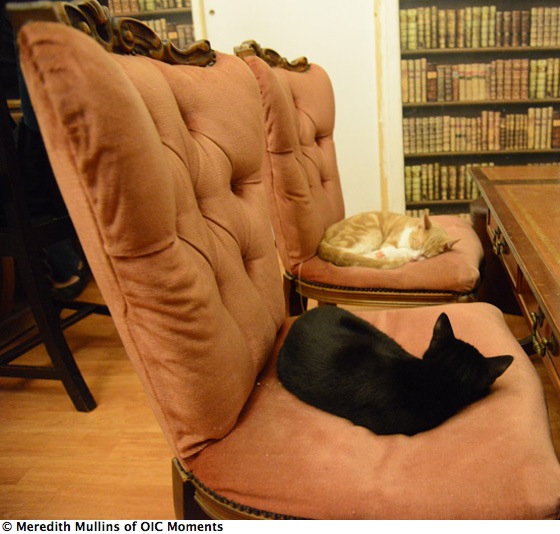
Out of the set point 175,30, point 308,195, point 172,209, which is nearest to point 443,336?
point 172,209

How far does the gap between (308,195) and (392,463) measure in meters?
1.00

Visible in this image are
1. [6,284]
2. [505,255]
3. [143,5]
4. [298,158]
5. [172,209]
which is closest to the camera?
[172,209]

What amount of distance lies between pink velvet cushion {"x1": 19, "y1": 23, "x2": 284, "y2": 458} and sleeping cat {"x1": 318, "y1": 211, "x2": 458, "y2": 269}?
589 millimetres

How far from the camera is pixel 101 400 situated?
5.74 feet

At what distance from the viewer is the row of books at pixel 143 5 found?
10.6 ft

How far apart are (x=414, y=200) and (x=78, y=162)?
2950mm

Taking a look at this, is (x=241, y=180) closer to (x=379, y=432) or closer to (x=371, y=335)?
(x=371, y=335)

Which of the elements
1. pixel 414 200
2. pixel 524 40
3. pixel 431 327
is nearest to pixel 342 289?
pixel 431 327

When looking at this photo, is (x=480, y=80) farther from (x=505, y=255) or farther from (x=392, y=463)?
(x=392, y=463)

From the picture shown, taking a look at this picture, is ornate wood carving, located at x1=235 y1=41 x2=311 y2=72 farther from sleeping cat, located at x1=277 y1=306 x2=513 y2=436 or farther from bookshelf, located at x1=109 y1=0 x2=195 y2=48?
bookshelf, located at x1=109 y1=0 x2=195 y2=48

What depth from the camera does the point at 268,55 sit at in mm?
1614

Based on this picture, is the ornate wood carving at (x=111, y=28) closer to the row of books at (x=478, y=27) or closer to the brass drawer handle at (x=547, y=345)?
the brass drawer handle at (x=547, y=345)

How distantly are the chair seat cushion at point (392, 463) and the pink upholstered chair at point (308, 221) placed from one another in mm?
595

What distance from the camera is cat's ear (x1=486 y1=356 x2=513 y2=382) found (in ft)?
2.69
